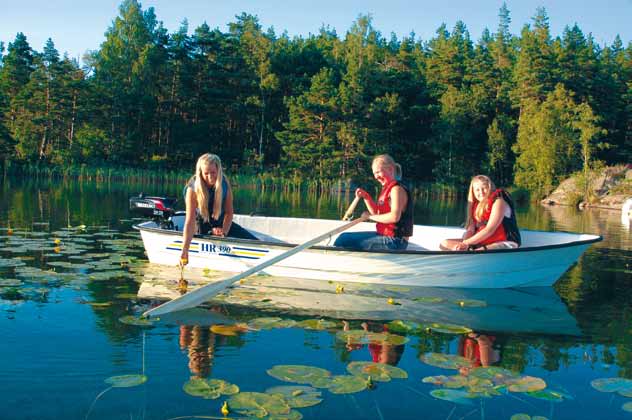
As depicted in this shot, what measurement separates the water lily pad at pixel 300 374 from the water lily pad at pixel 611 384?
1538 mm

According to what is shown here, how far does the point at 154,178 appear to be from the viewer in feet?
107

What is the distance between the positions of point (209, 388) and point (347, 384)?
0.74m

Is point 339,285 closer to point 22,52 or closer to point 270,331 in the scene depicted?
point 270,331

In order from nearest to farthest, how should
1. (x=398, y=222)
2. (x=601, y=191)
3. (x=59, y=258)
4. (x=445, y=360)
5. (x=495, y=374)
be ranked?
(x=495, y=374), (x=445, y=360), (x=398, y=222), (x=59, y=258), (x=601, y=191)

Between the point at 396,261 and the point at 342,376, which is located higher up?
the point at 396,261

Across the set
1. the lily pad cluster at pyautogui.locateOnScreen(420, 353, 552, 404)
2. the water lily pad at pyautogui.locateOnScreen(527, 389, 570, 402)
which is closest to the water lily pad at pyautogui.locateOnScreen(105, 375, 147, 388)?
the lily pad cluster at pyautogui.locateOnScreen(420, 353, 552, 404)

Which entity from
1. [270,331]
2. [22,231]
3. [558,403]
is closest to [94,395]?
[270,331]

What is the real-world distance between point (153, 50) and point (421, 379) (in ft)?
130

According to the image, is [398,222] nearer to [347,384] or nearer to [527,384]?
[527,384]

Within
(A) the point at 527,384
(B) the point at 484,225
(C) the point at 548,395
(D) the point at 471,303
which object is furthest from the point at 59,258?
(C) the point at 548,395

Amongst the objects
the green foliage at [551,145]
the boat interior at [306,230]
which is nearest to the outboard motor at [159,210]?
the boat interior at [306,230]

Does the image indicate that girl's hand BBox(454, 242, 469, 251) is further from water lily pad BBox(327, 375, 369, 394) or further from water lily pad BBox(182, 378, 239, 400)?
water lily pad BBox(182, 378, 239, 400)

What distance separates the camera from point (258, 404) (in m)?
Result: 3.12

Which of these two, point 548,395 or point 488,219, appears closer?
point 548,395
